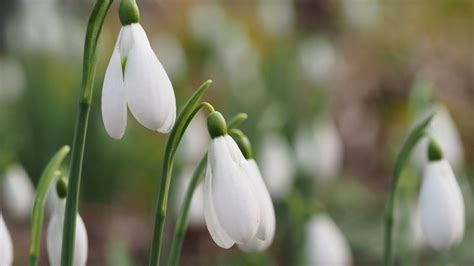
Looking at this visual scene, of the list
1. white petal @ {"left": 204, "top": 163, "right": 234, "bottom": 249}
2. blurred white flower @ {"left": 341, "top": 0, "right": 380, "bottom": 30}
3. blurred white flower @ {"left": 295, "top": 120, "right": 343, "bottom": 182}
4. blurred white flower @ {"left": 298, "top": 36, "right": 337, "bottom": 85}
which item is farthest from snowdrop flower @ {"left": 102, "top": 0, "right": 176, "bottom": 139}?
blurred white flower @ {"left": 341, "top": 0, "right": 380, "bottom": 30}

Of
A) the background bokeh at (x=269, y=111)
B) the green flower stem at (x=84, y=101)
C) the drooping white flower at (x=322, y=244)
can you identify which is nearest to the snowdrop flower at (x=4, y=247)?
the green flower stem at (x=84, y=101)

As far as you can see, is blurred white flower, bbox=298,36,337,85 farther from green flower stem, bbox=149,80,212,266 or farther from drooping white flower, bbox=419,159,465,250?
green flower stem, bbox=149,80,212,266

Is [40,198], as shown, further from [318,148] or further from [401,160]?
[318,148]

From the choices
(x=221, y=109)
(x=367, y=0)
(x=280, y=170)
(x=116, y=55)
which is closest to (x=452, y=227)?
(x=116, y=55)

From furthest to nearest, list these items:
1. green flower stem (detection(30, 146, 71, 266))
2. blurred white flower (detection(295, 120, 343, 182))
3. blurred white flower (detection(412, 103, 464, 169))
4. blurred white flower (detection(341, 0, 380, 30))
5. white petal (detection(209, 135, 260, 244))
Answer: blurred white flower (detection(341, 0, 380, 30)), blurred white flower (detection(295, 120, 343, 182)), blurred white flower (detection(412, 103, 464, 169)), green flower stem (detection(30, 146, 71, 266)), white petal (detection(209, 135, 260, 244))

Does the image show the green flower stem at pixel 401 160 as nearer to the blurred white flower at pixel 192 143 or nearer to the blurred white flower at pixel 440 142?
the blurred white flower at pixel 440 142

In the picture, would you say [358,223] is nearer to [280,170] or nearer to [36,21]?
[280,170]
